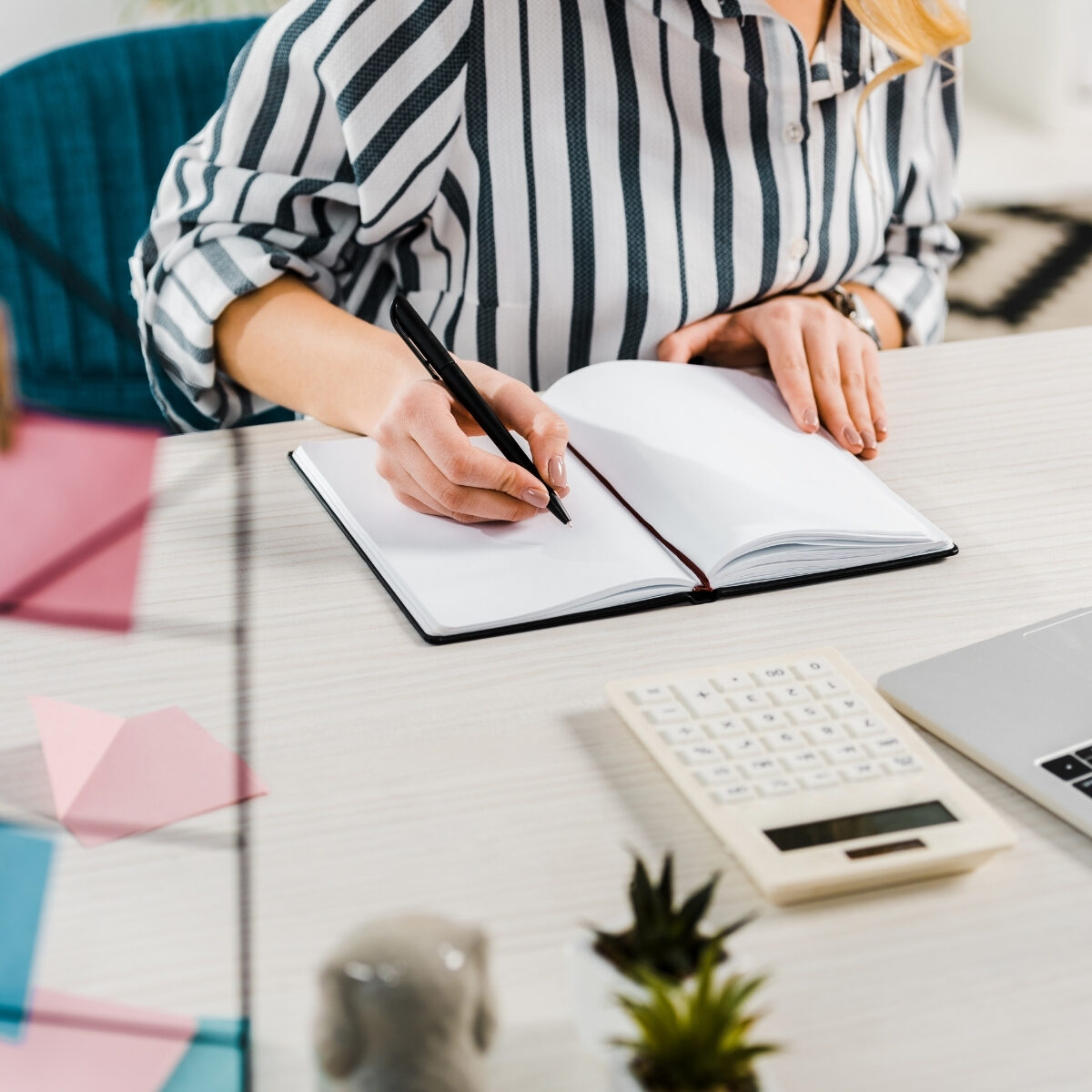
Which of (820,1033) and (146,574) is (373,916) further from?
(146,574)

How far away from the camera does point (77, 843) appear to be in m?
0.53

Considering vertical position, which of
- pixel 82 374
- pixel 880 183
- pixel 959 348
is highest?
pixel 880 183

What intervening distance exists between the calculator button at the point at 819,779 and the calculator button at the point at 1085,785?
0.10 m

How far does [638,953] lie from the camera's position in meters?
0.40

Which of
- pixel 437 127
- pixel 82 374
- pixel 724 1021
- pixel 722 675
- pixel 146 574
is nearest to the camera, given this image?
pixel 724 1021

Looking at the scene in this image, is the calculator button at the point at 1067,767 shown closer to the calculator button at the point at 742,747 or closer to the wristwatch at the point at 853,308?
the calculator button at the point at 742,747

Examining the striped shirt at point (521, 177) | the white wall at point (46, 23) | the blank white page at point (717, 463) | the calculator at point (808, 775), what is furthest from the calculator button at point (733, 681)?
the white wall at point (46, 23)

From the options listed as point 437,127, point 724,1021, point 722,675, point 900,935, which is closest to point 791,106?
point 437,127

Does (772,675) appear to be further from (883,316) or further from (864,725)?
(883,316)

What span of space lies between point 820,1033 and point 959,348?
27.4 inches

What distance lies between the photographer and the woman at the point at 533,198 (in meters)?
0.93

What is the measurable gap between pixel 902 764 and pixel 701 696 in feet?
0.30

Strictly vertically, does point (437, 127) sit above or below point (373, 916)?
above

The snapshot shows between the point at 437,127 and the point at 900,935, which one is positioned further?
the point at 437,127
